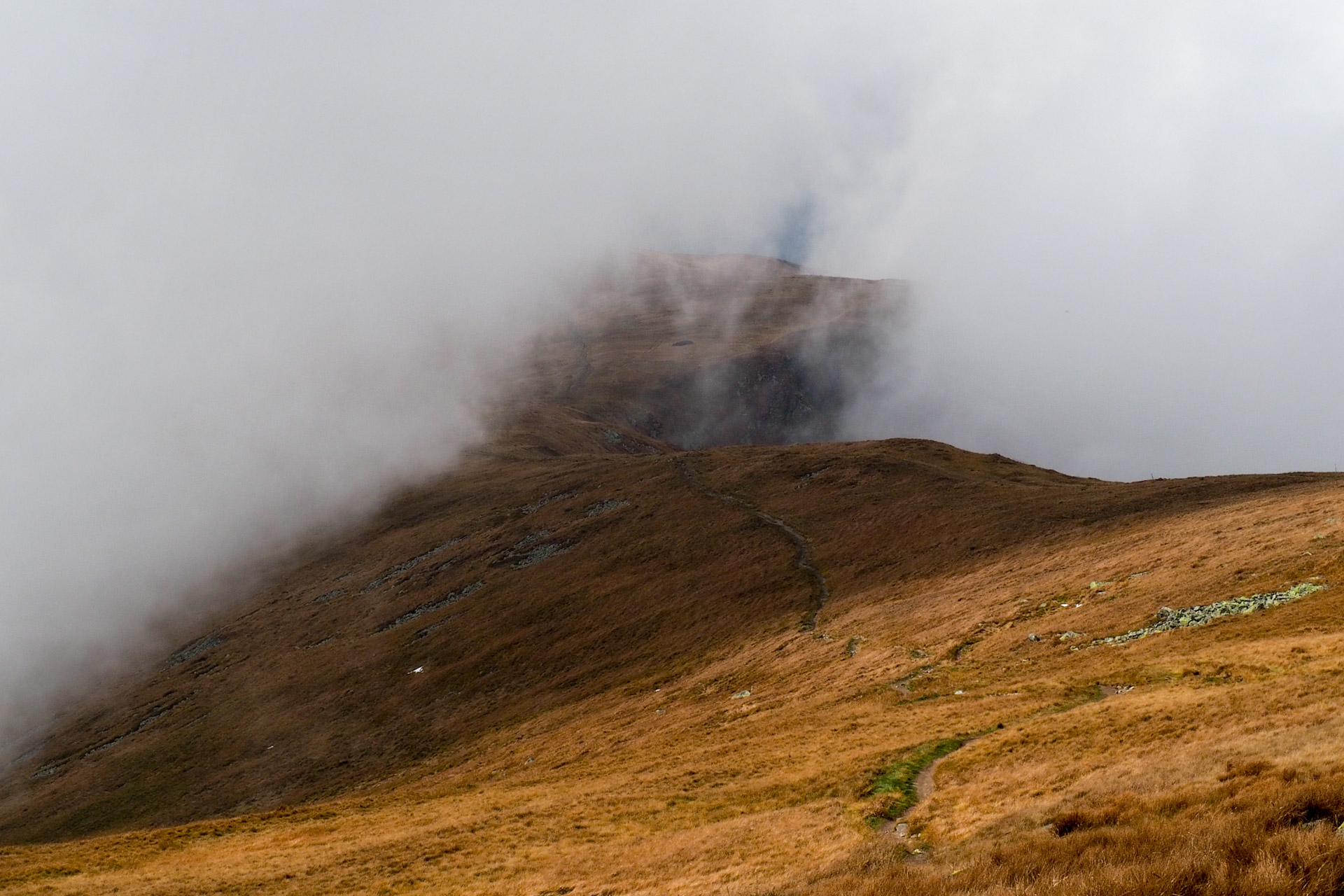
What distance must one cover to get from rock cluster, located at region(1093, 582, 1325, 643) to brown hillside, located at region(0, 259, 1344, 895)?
879 mm

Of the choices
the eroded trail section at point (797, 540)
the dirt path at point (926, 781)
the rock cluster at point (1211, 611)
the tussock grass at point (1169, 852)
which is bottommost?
the dirt path at point (926, 781)

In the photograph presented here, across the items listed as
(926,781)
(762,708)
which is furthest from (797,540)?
(926,781)

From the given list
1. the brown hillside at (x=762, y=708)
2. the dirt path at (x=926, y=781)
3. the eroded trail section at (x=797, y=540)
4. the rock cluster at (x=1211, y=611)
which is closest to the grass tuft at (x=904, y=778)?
the dirt path at (x=926, y=781)

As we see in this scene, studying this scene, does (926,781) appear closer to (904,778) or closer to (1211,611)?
(904,778)

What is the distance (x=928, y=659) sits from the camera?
48.8 m

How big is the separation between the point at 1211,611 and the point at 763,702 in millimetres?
25383

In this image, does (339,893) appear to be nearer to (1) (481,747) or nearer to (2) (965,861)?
(2) (965,861)

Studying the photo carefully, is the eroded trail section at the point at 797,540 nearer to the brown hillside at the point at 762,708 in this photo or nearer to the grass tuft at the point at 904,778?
the brown hillside at the point at 762,708

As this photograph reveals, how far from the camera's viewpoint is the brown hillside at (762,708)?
19.3m

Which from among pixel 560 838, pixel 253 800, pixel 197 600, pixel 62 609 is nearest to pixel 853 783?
pixel 560 838

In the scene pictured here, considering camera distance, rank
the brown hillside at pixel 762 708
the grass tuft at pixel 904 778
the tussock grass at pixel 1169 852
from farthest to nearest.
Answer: the grass tuft at pixel 904 778 < the brown hillside at pixel 762 708 < the tussock grass at pixel 1169 852

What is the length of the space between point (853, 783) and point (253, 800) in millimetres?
61624

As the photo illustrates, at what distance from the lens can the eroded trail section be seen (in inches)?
2817

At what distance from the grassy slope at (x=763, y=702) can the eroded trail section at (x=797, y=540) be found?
1342 millimetres
